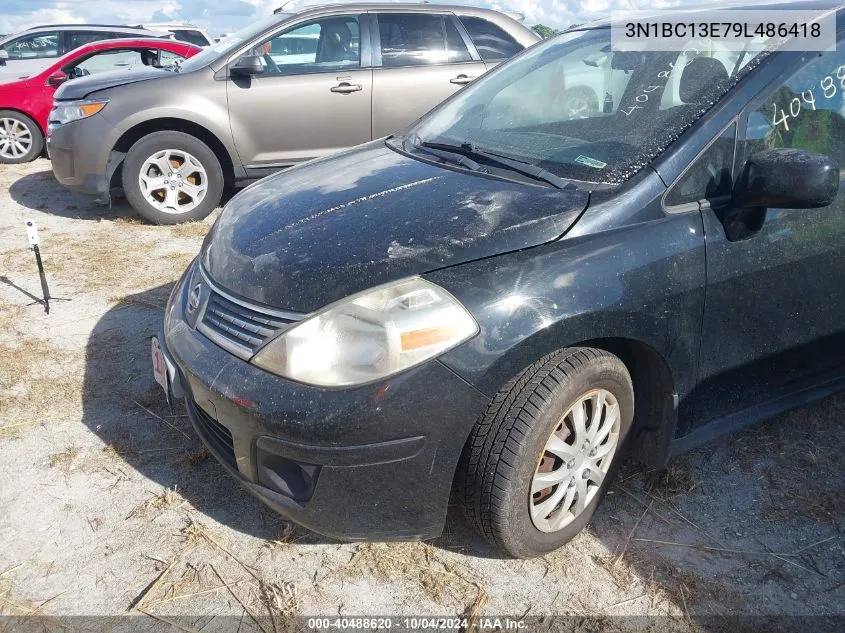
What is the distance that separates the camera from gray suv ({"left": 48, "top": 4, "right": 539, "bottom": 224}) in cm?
562

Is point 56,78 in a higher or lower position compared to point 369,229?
higher

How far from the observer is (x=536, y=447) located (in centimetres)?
204

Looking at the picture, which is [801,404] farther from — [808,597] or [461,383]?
[461,383]

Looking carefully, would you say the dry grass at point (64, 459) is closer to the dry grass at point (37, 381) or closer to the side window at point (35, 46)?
the dry grass at point (37, 381)

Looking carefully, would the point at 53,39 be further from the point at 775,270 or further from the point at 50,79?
the point at 775,270

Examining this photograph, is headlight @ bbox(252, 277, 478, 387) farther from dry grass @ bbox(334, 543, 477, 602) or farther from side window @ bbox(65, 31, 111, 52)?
side window @ bbox(65, 31, 111, 52)

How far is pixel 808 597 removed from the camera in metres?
2.19

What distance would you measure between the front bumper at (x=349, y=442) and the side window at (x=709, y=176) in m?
→ 0.94

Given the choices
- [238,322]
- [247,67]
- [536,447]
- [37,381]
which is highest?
[247,67]

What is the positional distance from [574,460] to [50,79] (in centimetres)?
813

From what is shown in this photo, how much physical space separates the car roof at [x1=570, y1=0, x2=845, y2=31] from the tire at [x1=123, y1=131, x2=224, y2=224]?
3535 mm

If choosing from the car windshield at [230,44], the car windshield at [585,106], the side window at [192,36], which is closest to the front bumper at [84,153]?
the car windshield at [230,44]

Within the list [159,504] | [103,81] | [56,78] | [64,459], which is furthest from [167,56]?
[159,504]

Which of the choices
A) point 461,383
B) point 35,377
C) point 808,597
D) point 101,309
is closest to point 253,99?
point 101,309
